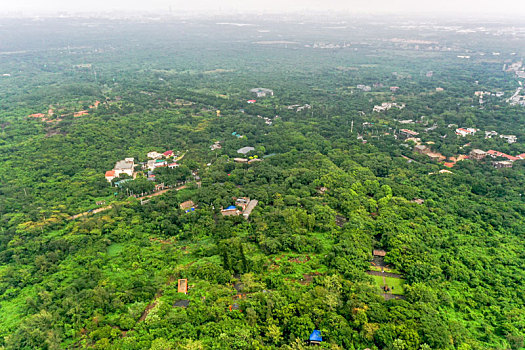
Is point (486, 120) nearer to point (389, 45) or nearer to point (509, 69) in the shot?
point (509, 69)

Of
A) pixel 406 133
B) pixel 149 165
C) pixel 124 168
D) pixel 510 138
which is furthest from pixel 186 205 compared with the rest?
pixel 510 138

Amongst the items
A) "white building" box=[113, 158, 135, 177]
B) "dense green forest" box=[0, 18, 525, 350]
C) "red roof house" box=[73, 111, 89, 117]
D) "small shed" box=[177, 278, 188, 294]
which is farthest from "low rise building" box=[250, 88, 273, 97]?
"small shed" box=[177, 278, 188, 294]

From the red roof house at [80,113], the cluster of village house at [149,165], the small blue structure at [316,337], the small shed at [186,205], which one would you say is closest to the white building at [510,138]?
the small shed at [186,205]

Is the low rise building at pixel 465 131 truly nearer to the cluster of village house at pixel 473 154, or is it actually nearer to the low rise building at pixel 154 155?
the cluster of village house at pixel 473 154

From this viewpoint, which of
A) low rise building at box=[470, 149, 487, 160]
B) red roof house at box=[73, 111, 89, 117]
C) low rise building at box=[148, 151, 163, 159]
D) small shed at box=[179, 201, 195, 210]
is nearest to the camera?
small shed at box=[179, 201, 195, 210]

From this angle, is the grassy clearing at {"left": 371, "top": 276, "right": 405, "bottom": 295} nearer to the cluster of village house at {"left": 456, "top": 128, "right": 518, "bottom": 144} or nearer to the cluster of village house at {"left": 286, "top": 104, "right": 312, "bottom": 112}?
the cluster of village house at {"left": 456, "top": 128, "right": 518, "bottom": 144}

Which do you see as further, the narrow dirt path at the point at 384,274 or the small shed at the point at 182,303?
the narrow dirt path at the point at 384,274

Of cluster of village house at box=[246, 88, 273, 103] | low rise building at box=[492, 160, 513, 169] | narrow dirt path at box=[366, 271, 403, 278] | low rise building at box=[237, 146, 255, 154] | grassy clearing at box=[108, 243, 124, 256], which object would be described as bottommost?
grassy clearing at box=[108, 243, 124, 256]
